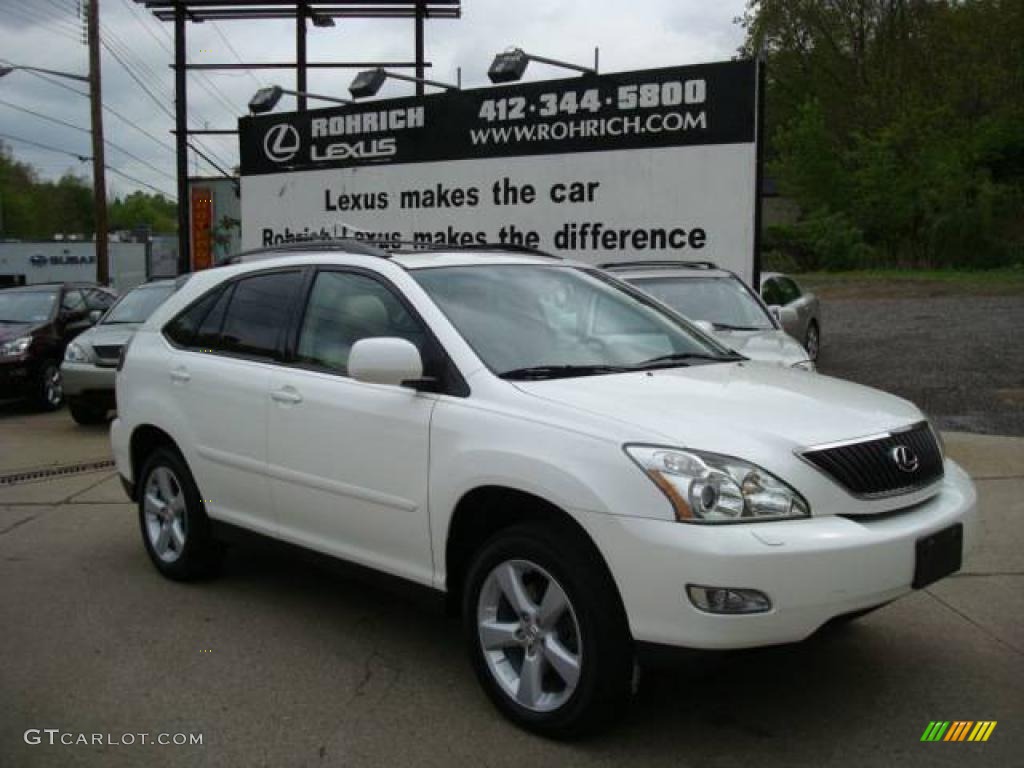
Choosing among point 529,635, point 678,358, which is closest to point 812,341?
point 678,358

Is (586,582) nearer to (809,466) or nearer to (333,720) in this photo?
(809,466)

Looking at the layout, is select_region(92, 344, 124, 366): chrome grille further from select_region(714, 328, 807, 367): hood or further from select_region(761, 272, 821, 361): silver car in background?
select_region(761, 272, 821, 361): silver car in background

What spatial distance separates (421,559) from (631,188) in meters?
7.68

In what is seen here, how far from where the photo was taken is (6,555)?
245 inches

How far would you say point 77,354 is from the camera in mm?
11445

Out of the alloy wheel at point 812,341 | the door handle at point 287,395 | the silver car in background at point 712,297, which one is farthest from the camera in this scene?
the alloy wheel at point 812,341

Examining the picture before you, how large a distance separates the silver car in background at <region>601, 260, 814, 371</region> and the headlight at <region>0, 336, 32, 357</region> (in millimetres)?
7394

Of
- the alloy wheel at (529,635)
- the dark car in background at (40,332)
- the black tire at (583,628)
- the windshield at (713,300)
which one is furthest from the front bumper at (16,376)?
A: the black tire at (583,628)

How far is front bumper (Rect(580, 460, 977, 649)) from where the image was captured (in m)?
3.19

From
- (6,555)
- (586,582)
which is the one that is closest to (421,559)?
(586,582)

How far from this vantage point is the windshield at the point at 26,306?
1367cm

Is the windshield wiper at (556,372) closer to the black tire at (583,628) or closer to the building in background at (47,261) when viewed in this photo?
the black tire at (583,628)

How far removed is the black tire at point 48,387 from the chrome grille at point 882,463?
11.5m

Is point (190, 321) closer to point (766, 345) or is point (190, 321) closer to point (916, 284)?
point (766, 345)
